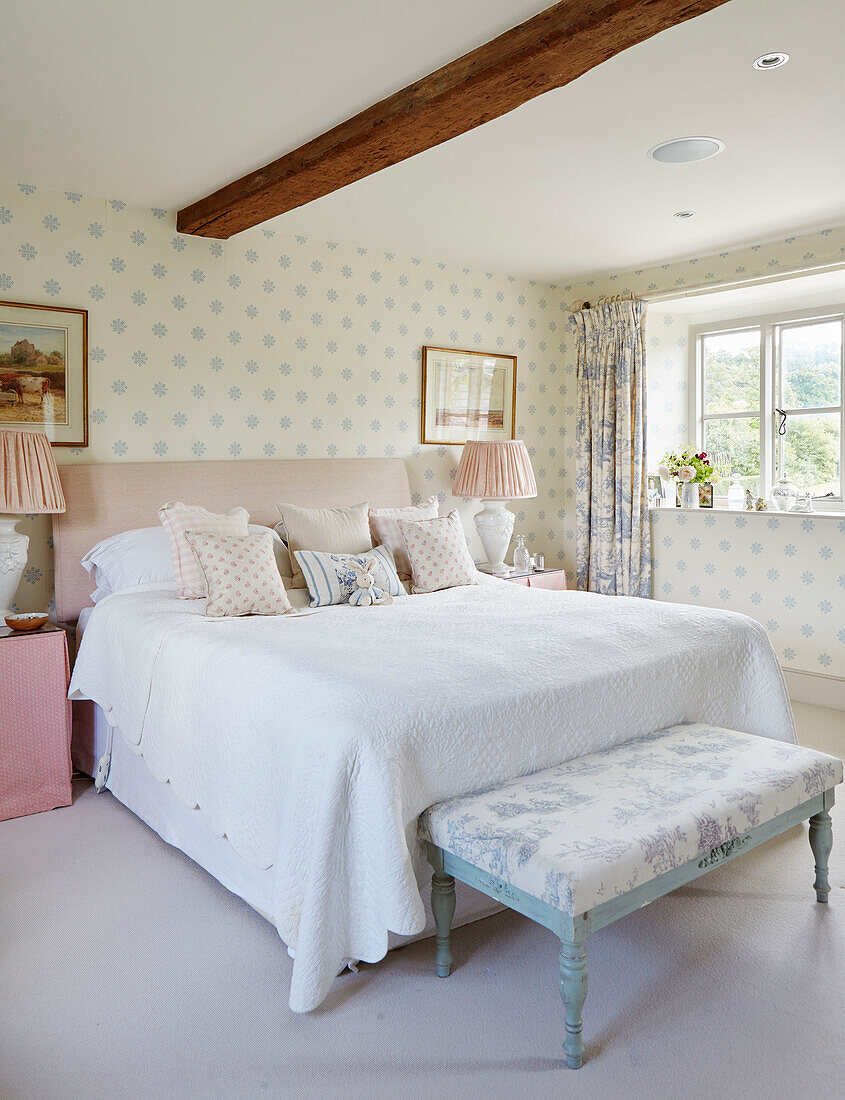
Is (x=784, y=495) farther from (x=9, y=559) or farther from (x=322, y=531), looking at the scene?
(x=9, y=559)

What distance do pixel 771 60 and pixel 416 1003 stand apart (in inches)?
110

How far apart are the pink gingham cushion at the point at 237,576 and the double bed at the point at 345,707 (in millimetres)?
114

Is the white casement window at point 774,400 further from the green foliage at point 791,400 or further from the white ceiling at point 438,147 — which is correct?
the white ceiling at point 438,147

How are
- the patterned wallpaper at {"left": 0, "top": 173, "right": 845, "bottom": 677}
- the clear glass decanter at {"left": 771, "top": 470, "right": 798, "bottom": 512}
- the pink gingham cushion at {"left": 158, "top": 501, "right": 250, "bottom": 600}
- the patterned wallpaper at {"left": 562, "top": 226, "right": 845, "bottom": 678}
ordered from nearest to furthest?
the pink gingham cushion at {"left": 158, "top": 501, "right": 250, "bottom": 600} → the patterned wallpaper at {"left": 0, "top": 173, "right": 845, "bottom": 677} → the patterned wallpaper at {"left": 562, "top": 226, "right": 845, "bottom": 678} → the clear glass decanter at {"left": 771, "top": 470, "right": 798, "bottom": 512}

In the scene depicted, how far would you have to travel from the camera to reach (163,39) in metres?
2.31

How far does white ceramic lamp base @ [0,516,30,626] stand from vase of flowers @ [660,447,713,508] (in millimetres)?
3681

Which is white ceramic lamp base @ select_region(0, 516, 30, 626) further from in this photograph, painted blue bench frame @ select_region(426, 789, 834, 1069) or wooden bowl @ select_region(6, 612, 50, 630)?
painted blue bench frame @ select_region(426, 789, 834, 1069)

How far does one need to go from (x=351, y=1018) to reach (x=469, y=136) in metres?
2.82

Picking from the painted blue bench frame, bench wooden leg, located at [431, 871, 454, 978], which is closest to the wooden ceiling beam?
the painted blue bench frame

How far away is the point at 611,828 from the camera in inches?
75.6

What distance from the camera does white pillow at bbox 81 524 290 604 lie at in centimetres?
346

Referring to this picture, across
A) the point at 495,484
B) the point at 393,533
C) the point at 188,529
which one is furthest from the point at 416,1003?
the point at 495,484

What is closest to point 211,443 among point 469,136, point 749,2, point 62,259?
point 62,259

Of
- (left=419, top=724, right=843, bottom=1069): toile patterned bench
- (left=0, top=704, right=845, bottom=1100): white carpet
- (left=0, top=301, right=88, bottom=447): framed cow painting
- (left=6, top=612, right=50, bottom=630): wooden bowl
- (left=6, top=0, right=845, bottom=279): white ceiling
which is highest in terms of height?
(left=6, top=0, right=845, bottom=279): white ceiling
